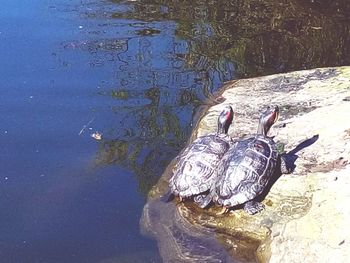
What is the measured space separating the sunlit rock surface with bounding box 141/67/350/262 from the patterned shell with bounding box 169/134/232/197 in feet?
0.52

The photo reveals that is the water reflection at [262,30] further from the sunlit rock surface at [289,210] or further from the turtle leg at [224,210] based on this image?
the turtle leg at [224,210]

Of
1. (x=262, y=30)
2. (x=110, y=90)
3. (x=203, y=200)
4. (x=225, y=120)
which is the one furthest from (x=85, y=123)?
(x=262, y=30)

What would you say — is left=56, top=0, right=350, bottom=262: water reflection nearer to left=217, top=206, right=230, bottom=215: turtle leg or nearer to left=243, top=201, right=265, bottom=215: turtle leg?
left=217, top=206, right=230, bottom=215: turtle leg

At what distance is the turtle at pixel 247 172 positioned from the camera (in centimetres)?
456

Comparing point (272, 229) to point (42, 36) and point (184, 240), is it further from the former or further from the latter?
point (42, 36)

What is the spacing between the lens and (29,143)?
18.6 feet

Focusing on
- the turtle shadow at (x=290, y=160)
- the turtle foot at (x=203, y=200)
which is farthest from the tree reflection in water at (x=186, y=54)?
the turtle shadow at (x=290, y=160)

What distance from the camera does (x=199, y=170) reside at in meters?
4.83

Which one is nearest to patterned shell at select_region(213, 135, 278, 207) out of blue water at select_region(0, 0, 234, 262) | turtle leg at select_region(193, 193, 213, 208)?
turtle leg at select_region(193, 193, 213, 208)

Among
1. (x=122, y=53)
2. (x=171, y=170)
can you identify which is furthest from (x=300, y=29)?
(x=171, y=170)

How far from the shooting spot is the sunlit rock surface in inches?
155

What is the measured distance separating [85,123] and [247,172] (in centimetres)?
206

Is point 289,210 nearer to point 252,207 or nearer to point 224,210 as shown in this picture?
point 252,207

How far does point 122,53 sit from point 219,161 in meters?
3.38
